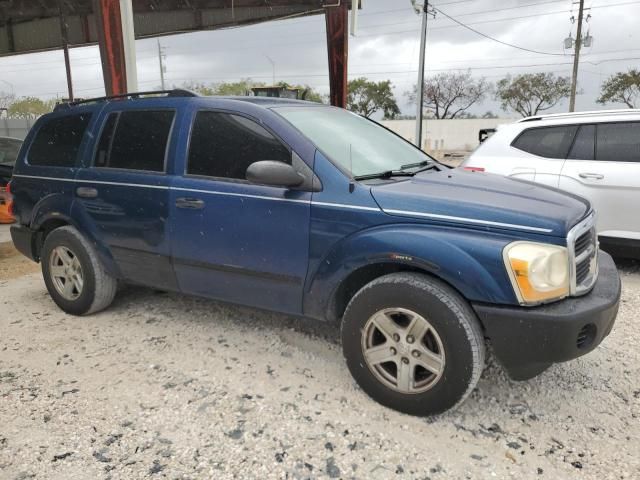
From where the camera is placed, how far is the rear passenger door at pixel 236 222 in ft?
10.1

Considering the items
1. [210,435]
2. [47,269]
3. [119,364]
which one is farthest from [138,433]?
[47,269]

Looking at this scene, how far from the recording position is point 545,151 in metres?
5.67

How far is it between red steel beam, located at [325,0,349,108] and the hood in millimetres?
10075

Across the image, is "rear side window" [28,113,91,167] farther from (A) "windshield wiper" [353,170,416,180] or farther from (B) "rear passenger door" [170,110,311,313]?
(A) "windshield wiper" [353,170,416,180]

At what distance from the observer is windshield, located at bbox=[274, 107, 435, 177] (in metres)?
3.15

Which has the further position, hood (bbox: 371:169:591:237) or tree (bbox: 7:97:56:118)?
tree (bbox: 7:97:56:118)

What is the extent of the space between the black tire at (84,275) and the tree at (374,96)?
2266 inches

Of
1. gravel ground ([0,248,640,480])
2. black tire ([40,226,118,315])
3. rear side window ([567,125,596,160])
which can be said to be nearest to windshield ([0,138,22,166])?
black tire ([40,226,118,315])

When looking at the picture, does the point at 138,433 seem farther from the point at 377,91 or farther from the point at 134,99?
the point at 377,91

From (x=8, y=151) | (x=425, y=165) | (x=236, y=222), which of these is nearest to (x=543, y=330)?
(x=425, y=165)

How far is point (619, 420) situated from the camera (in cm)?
276

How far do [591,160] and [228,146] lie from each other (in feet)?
13.2

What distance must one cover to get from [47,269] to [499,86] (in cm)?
5621

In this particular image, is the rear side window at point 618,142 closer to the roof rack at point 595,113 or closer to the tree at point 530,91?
the roof rack at point 595,113
